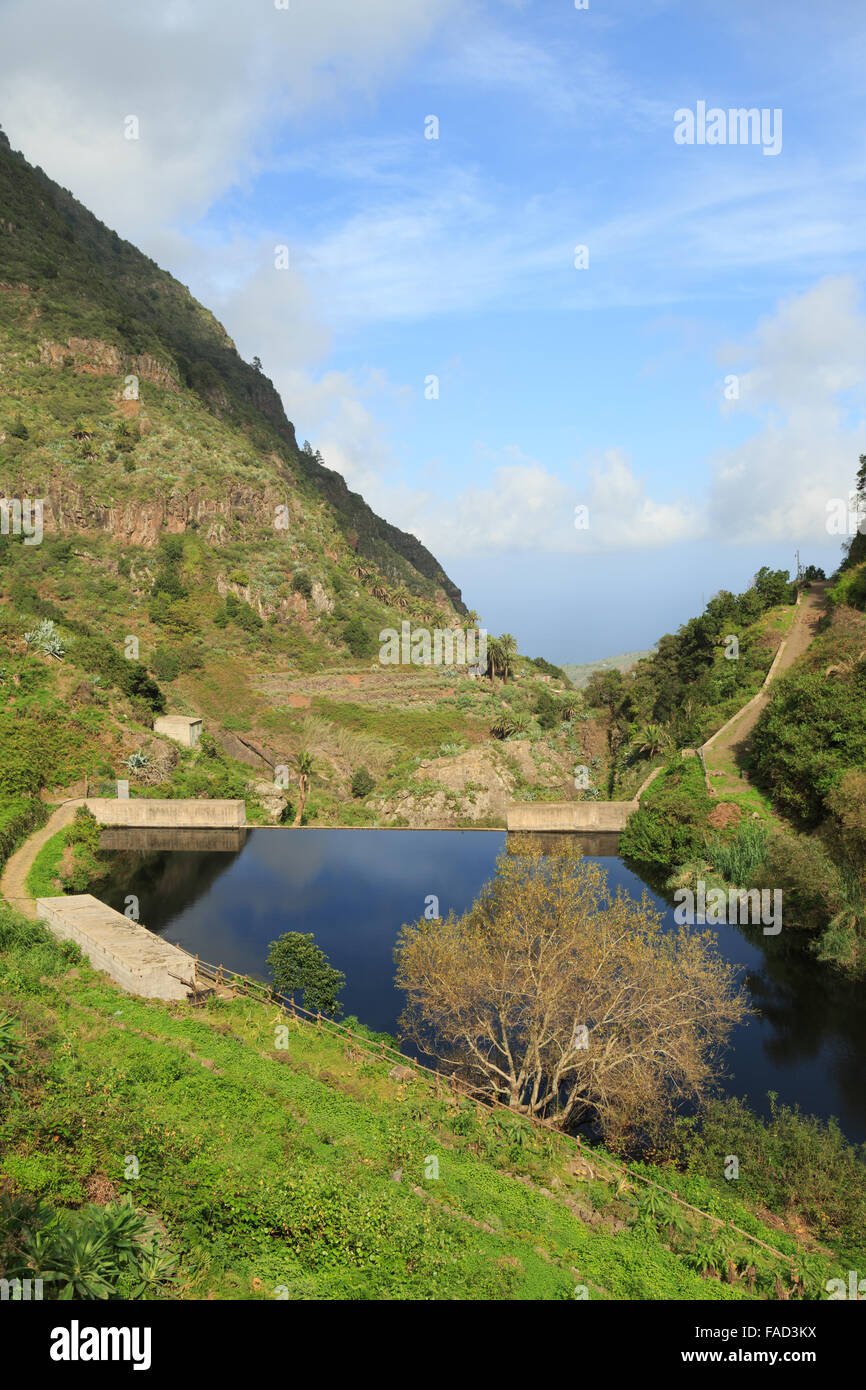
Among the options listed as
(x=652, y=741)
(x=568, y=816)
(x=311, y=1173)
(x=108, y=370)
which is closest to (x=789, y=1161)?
(x=311, y=1173)

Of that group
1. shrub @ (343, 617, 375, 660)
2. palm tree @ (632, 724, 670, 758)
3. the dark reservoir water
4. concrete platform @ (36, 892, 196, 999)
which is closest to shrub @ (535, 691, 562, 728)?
palm tree @ (632, 724, 670, 758)

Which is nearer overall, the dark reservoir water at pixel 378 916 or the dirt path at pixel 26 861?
the dark reservoir water at pixel 378 916

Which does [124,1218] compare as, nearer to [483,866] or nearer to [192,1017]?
[192,1017]

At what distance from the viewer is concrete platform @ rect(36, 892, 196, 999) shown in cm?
2377

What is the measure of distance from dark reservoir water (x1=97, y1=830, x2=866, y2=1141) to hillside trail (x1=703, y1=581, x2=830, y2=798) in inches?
299

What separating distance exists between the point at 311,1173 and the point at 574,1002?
288 inches

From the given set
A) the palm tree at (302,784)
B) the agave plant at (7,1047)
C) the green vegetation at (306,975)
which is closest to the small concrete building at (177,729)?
the palm tree at (302,784)

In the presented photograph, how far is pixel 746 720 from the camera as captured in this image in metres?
49.0

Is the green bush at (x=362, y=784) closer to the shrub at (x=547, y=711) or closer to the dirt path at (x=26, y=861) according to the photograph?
the dirt path at (x=26, y=861)

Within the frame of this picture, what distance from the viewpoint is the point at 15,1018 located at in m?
18.2

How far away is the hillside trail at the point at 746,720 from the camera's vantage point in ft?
140

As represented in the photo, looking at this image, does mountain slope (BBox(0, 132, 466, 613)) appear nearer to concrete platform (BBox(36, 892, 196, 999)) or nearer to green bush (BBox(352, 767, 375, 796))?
green bush (BBox(352, 767, 375, 796))

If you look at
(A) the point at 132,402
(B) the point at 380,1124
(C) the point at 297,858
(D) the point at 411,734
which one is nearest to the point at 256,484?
(A) the point at 132,402

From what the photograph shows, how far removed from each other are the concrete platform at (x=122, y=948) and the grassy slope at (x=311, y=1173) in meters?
1.89
